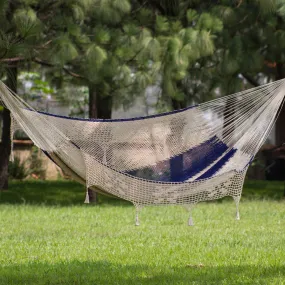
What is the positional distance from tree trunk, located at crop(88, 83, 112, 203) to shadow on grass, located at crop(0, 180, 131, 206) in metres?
0.19

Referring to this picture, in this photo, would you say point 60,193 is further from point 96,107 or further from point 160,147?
point 160,147

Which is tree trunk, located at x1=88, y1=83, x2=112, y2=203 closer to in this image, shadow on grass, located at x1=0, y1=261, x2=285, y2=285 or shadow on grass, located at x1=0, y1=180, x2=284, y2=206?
shadow on grass, located at x1=0, y1=180, x2=284, y2=206

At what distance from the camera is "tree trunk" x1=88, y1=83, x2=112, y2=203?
1009 centimetres

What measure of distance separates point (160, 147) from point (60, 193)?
5.40 metres

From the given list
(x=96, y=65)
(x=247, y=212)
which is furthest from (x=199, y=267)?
(x=96, y=65)

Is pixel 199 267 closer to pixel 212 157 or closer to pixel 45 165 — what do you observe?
pixel 212 157

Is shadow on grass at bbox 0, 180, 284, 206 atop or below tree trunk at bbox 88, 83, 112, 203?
below

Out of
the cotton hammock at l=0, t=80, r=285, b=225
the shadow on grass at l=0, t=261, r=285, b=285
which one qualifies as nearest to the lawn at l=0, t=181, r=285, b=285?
the shadow on grass at l=0, t=261, r=285, b=285

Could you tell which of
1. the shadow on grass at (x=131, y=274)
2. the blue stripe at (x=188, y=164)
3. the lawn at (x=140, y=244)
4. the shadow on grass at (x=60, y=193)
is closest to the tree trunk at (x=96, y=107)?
the shadow on grass at (x=60, y=193)

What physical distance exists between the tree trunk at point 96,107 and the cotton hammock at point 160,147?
11.0 feet

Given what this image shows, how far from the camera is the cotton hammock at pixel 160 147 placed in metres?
5.90

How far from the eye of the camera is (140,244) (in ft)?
18.9

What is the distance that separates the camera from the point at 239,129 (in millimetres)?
6344

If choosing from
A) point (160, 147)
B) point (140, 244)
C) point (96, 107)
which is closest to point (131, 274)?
point (140, 244)
